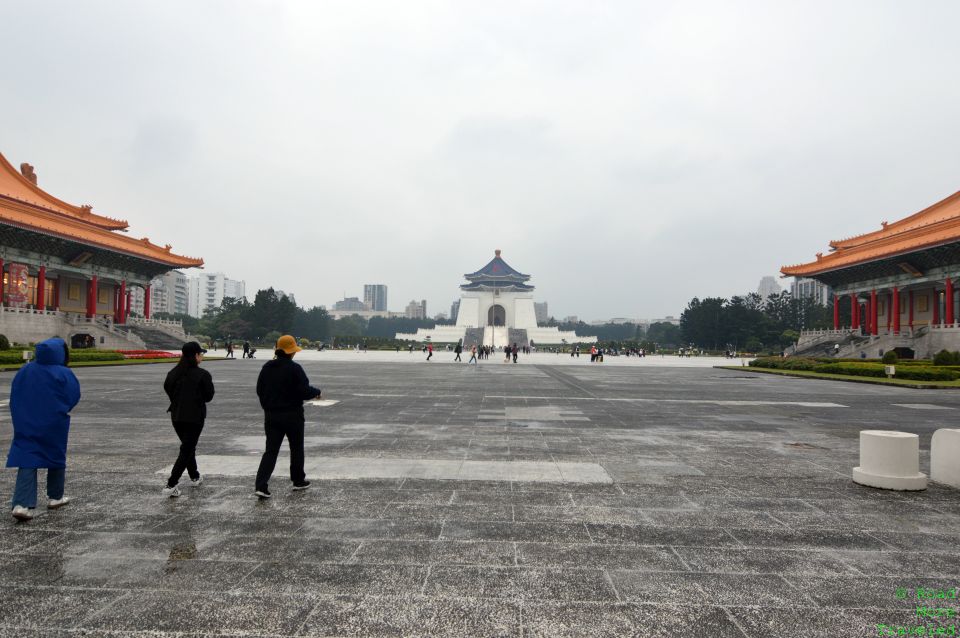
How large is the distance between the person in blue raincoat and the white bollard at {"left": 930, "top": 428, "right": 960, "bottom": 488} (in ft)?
25.2

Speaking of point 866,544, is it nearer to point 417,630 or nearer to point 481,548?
point 481,548

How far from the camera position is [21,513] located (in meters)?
3.88

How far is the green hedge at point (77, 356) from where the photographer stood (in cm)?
2039

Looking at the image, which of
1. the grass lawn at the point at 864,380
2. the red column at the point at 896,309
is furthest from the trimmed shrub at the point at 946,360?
the red column at the point at 896,309

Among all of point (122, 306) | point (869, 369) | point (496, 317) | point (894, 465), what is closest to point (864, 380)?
point (869, 369)

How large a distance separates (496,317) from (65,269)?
58.6 metres

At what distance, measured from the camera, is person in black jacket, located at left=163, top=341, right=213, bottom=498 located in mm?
4574

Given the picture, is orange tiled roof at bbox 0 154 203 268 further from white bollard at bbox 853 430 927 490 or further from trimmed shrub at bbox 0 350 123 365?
white bollard at bbox 853 430 927 490

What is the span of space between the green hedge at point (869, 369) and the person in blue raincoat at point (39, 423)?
23312mm

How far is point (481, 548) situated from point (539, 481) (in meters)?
1.79

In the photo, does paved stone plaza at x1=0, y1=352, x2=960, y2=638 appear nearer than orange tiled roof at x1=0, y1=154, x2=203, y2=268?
Yes

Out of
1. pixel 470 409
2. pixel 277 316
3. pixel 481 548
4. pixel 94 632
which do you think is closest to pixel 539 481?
pixel 481 548

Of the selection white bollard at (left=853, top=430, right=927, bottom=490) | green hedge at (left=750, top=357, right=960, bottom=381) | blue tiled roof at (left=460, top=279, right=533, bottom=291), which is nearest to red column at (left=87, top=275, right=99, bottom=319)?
green hedge at (left=750, top=357, right=960, bottom=381)

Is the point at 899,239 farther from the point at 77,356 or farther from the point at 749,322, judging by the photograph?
the point at 77,356
